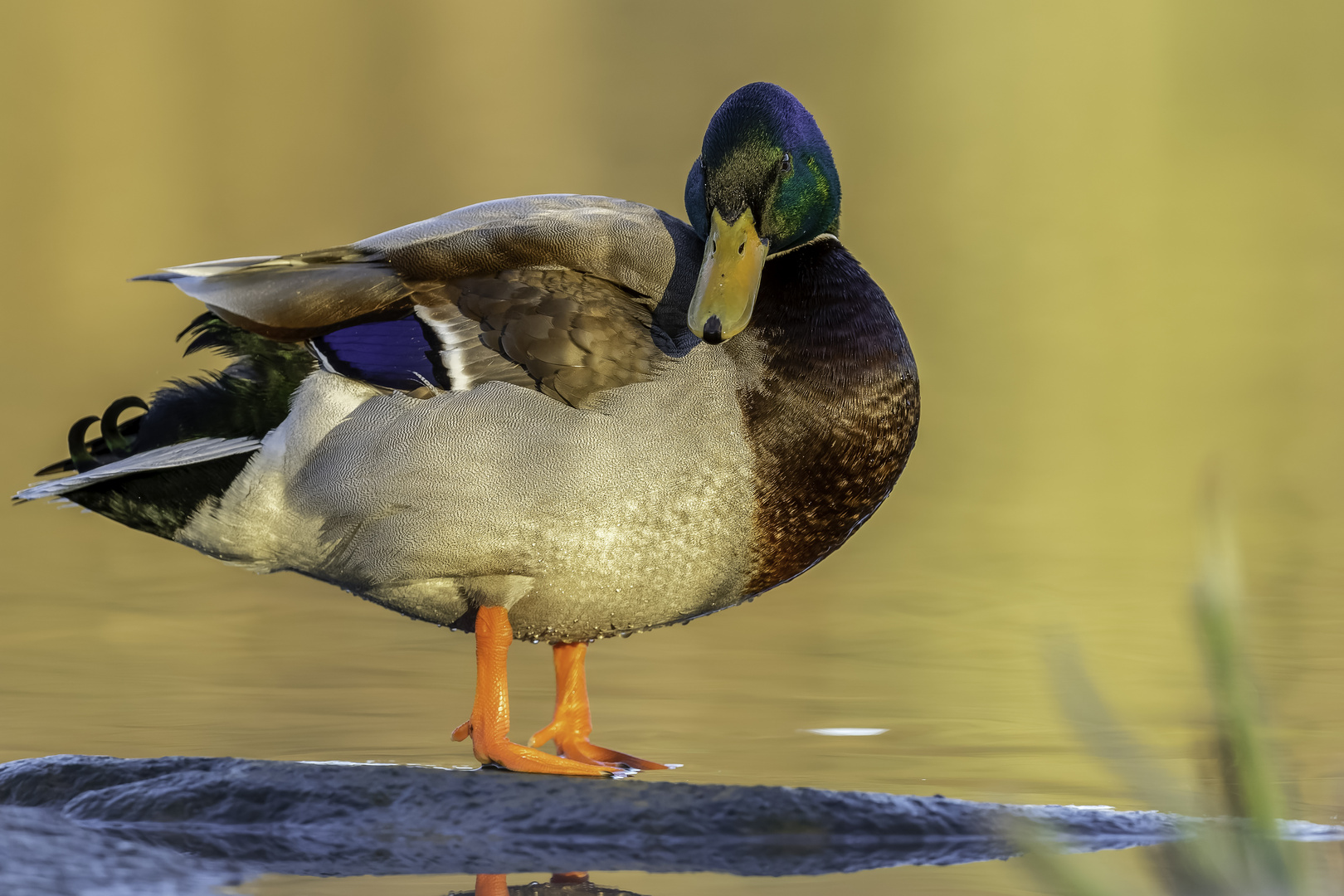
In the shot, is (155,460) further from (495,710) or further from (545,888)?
(545,888)

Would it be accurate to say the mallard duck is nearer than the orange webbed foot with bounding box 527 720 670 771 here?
Yes

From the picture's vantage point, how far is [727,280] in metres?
3.19

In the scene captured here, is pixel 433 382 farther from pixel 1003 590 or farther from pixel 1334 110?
pixel 1334 110

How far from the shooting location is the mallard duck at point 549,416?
318 centimetres

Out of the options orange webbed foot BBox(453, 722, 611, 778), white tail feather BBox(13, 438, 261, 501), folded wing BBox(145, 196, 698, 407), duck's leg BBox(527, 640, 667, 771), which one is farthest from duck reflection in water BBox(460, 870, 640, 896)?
white tail feather BBox(13, 438, 261, 501)

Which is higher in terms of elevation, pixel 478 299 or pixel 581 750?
pixel 478 299

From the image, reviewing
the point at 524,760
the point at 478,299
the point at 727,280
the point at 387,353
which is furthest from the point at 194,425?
the point at 727,280

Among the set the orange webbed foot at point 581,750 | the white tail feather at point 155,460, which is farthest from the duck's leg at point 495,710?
the white tail feather at point 155,460

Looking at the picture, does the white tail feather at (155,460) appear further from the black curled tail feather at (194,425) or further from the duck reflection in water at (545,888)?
the duck reflection in water at (545,888)

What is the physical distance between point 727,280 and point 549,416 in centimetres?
43

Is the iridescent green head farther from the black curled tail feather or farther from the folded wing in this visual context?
the black curled tail feather

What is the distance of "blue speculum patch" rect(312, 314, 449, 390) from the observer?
10.8 feet

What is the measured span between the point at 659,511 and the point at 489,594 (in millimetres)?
409

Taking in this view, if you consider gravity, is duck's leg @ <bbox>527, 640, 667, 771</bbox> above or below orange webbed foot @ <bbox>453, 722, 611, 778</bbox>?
above
